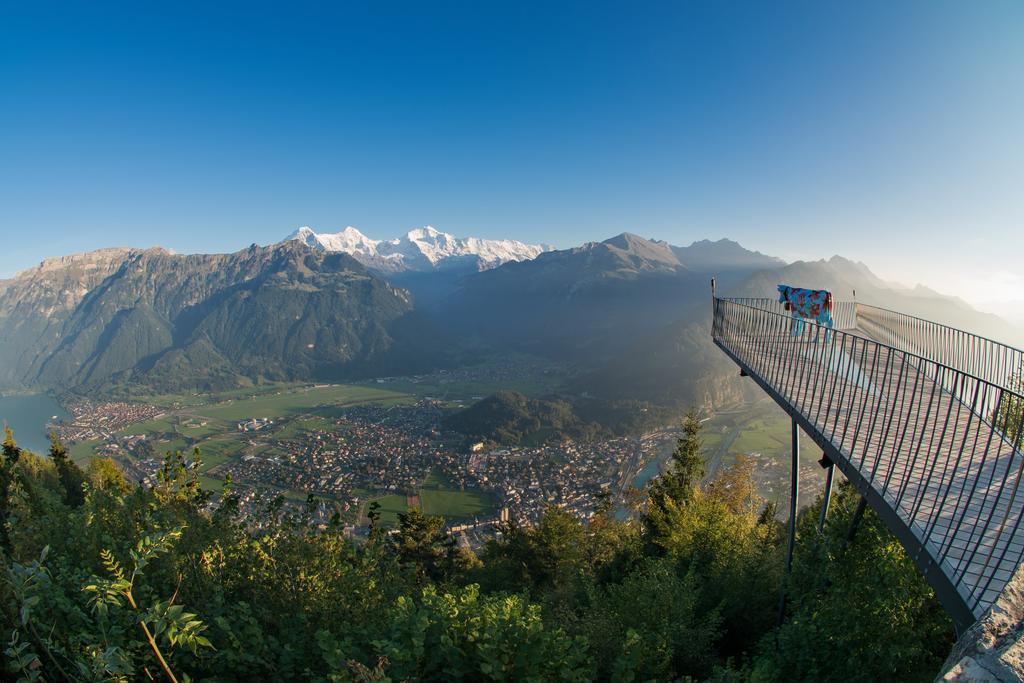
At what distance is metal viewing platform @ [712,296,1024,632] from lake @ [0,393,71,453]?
172780 mm

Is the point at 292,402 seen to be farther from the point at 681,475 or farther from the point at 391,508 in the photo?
the point at 681,475

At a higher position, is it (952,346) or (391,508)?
(952,346)

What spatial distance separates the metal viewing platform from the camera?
4.84m

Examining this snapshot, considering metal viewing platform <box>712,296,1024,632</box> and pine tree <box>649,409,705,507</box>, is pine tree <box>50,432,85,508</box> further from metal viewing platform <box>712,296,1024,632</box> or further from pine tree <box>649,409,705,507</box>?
metal viewing platform <box>712,296,1024,632</box>

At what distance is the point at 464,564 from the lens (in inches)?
1262

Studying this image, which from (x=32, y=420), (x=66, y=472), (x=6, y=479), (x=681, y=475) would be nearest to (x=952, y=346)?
(x=681, y=475)

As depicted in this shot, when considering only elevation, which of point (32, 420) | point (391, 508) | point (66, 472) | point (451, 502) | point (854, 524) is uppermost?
point (854, 524)

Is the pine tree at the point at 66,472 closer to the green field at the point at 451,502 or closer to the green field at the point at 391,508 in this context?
the green field at the point at 391,508

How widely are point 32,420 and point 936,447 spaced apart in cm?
25072

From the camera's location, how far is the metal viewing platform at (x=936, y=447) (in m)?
4.84

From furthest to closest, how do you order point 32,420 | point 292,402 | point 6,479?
point 292,402
point 32,420
point 6,479

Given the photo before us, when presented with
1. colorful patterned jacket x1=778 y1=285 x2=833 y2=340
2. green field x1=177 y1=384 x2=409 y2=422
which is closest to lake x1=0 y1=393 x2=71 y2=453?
green field x1=177 y1=384 x2=409 y2=422

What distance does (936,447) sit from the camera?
734cm

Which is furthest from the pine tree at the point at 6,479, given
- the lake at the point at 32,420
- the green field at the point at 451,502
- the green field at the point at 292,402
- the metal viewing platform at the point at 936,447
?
the lake at the point at 32,420
